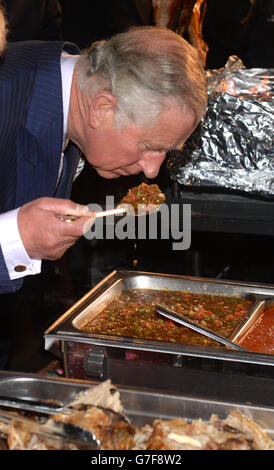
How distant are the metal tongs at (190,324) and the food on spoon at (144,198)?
0.56 metres

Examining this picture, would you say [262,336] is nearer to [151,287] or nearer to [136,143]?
[151,287]

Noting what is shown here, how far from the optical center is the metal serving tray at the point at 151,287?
1.56m

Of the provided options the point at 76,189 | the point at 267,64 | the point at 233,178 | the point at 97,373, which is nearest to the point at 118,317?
the point at 97,373

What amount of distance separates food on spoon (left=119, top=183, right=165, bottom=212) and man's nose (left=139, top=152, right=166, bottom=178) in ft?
1.35

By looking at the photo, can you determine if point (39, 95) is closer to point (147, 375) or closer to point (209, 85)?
point (147, 375)

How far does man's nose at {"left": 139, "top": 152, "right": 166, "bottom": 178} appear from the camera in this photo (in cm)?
198

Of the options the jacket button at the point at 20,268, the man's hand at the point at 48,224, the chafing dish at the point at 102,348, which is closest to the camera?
the chafing dish at the point at 102,348

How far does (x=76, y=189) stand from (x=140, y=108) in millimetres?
2047

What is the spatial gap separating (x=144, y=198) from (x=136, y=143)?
703 millimetres

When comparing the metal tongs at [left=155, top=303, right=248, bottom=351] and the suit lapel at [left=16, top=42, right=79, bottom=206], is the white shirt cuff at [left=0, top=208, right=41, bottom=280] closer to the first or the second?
the suit lapel at [left=16, top=42, right=79, bottom=206]

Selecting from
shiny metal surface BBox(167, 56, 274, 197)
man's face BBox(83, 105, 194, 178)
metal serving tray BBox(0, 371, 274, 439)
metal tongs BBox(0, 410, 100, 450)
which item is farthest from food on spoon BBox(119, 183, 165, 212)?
metal tongs BBox(0, 410, 100, 450)

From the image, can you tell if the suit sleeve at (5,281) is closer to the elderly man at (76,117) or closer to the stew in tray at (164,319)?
the elderly man at (76,117)

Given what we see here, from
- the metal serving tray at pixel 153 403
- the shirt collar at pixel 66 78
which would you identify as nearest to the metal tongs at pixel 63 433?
the metal serving tray at pixel 153 403

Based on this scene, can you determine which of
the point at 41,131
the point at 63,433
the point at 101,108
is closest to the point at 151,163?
the point at 101,108
